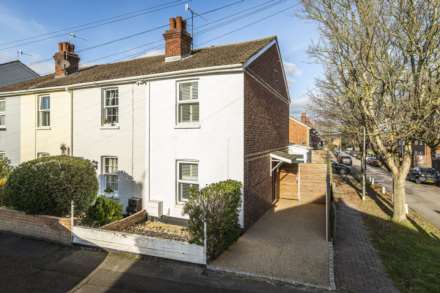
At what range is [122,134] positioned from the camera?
12.2 meters

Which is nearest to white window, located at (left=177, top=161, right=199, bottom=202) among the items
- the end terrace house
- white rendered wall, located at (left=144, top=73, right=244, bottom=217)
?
the end terrace house

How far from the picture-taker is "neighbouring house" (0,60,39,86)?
22516 mm

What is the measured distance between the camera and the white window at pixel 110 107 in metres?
12.5

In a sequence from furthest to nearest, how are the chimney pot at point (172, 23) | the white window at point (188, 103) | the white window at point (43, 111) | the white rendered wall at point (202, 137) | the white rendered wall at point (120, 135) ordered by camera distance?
the white window at point (43, 111) → the chimney pot at point (172, 23) → the white rendered wall at point (120, 135) → the white window at point (188, 103) → the white rendered wall at point (202, 137)

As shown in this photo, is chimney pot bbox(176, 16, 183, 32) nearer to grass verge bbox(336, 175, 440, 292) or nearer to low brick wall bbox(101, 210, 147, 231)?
low brick wall bbox(101, 210, 147, 231)

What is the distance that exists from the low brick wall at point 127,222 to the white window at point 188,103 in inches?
166

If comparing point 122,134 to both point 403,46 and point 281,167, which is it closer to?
point 281,167

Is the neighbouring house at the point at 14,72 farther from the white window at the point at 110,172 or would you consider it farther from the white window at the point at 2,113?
the white window at the point at 110,172

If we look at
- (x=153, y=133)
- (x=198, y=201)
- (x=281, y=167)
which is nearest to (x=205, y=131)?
(x=153, y=133)

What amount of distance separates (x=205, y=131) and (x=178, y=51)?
4.96m

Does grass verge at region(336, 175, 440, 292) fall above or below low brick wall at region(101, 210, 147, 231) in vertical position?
below

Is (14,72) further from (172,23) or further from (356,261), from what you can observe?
(356,261)

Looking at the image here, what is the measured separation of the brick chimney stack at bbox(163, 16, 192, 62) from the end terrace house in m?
0.05

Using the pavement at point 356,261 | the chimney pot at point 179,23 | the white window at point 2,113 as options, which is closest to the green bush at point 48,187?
the chimney pot at point 179,23
